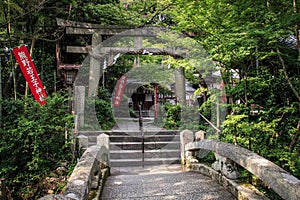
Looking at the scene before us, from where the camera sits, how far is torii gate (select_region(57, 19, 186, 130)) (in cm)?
1052

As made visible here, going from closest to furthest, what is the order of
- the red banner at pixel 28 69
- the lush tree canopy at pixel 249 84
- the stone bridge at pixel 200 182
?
the stone bridge at pixel 200 182 → the lush tree canopy at pixel 249 84 → the red banner at pixel 28 69

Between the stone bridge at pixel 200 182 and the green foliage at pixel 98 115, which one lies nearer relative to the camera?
the stone bridge at pixel 200 182

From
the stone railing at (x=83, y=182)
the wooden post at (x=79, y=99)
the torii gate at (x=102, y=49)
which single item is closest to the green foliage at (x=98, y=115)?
the torii gate at (x=102, y=49)

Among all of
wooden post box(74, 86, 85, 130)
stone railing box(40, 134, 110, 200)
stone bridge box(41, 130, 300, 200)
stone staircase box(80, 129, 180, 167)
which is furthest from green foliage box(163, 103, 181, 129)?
stone railing box(40, 134, 110, 200)

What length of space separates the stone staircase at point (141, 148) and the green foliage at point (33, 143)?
195 cm

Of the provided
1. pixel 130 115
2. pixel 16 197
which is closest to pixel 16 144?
pixel 16 197

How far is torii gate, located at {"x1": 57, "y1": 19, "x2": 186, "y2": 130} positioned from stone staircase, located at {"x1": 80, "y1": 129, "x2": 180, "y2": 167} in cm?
198

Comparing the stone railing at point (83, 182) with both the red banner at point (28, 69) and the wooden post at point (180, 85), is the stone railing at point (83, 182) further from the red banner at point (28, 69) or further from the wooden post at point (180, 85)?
the wooden post at point (180, 85)

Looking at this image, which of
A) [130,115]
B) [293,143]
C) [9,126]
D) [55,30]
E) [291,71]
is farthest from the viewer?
[130,115]

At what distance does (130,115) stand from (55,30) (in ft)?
33.9

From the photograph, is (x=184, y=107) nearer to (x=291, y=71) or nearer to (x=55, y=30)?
(x=291, y=71)

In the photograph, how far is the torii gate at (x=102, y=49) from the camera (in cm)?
1052

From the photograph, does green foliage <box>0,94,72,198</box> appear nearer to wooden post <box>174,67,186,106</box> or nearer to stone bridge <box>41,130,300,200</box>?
stone bridge <box>41,130,300,200</box>

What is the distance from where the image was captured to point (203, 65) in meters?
6.61
